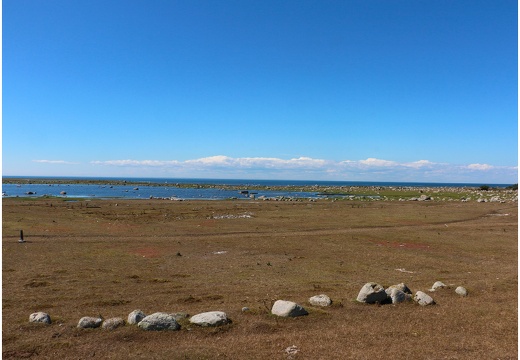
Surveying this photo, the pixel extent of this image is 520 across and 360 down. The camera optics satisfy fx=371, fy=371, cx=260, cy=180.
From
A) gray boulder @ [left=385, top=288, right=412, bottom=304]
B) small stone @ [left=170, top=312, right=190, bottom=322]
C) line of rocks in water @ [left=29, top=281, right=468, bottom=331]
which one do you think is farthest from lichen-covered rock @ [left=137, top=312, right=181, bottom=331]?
gray boulder @ [left=385, top=288, right=412, bottom=304]

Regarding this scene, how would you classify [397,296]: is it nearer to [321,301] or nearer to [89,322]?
[321,301]

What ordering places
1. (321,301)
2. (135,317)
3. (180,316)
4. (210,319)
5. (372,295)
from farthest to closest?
(372,295), (321,301), (180,316), (210,319), (135,317)

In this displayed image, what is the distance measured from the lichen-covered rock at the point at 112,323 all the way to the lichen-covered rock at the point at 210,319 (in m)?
2.80

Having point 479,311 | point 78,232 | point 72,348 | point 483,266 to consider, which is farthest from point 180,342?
point 78,232

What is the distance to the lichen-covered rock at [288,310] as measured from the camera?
15969 mm

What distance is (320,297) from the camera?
17.9m

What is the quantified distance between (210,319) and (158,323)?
6.65 feet

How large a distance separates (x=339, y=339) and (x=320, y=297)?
3893 millimetres

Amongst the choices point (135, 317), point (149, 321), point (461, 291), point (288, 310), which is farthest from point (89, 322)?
point (461, 291)

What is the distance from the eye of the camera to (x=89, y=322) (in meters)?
14.6

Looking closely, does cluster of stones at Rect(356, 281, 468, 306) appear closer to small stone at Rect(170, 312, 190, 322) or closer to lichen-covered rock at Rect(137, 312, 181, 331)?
small stone at Rect(170, 312, 190, 322)

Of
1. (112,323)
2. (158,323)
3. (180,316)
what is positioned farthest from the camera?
(180,316)

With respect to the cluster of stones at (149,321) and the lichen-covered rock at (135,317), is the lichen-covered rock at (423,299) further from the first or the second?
the lichen-covered rock at (135,317)

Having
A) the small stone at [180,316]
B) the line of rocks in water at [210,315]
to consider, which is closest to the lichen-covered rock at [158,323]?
the line of rocks in water at [210,315]
